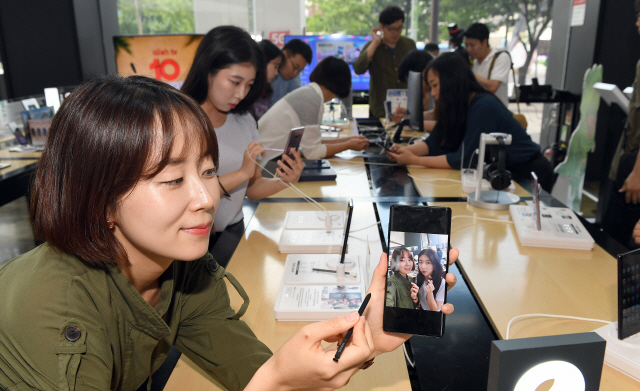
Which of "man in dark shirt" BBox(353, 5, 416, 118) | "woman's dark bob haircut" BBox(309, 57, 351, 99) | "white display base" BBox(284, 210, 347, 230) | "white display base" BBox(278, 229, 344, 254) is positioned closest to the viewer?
"white display base" BBox(278, 229, 344, 254)

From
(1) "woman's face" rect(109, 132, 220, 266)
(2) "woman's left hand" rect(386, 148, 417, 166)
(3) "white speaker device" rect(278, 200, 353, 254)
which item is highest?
(1) "woman's face" rect(109, 132, 220, 266)

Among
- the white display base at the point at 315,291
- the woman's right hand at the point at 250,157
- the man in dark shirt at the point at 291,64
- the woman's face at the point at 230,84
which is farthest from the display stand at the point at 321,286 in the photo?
the man in dark shirt at the point at 291,64

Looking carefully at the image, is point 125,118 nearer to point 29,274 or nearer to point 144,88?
point 144,88

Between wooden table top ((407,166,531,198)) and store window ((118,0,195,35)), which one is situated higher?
store window ((118,0,195,35))

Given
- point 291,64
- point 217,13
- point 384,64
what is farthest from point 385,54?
point 217,13

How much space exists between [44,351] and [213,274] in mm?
396

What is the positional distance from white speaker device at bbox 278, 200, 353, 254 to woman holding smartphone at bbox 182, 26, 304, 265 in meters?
0.20

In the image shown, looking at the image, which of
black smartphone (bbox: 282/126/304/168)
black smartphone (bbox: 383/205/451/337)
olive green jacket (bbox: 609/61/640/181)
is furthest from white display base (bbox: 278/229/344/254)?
olive green jacket (bbox: 609/61/640/181)

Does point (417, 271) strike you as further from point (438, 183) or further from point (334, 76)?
point (334, 76)

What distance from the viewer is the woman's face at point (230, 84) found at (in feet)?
6.12

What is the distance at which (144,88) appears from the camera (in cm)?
77

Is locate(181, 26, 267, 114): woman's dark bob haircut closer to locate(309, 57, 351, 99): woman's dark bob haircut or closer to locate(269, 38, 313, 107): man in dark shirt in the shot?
locate(309, 57, 351, 99): woman's dark bob haircut

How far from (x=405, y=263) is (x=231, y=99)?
118 cm

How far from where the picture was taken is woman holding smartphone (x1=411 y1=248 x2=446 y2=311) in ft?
3.23
